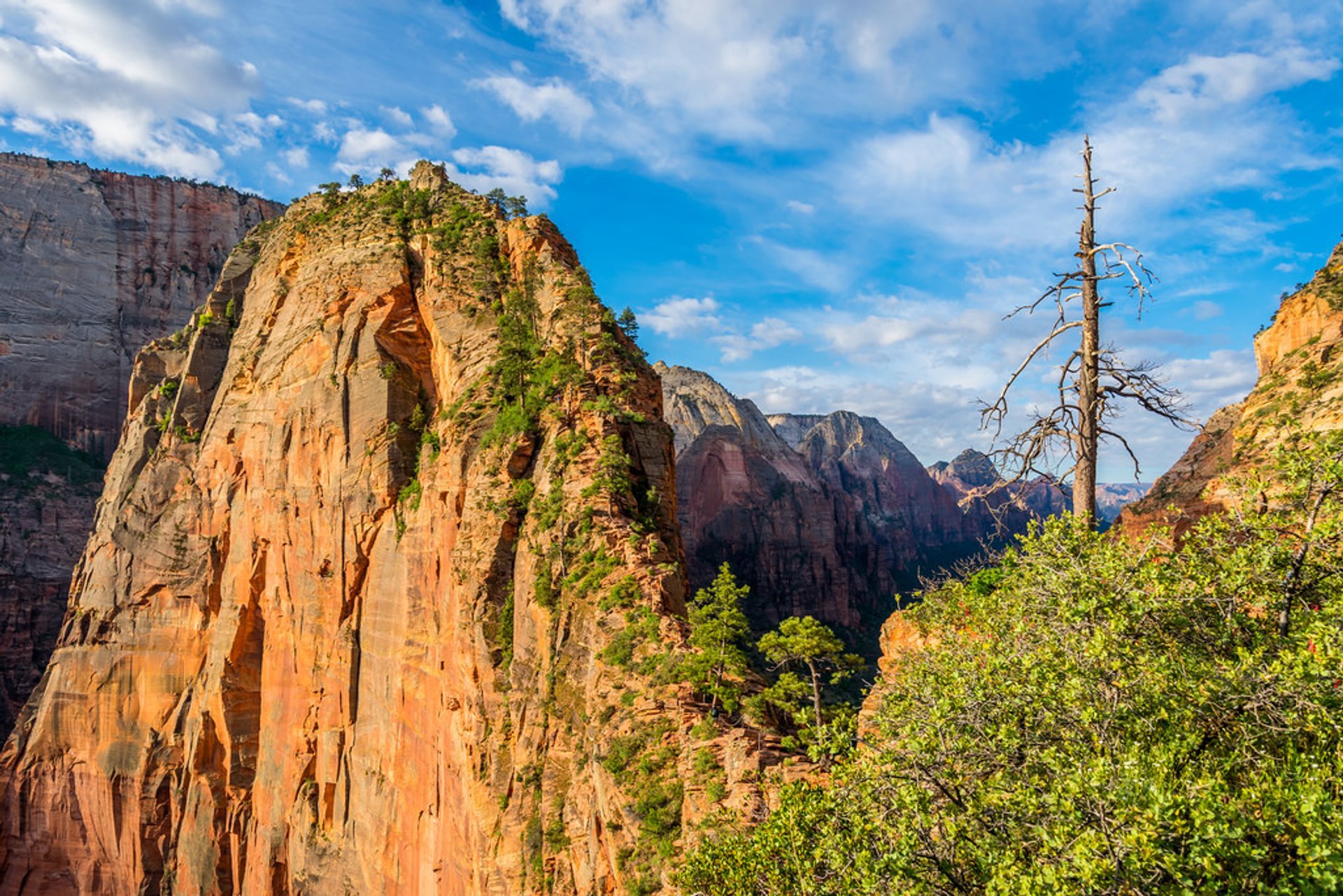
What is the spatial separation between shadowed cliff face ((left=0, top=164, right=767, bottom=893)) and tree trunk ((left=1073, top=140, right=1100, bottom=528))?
494 inches

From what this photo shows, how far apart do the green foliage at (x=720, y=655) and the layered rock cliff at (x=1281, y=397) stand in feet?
58.2

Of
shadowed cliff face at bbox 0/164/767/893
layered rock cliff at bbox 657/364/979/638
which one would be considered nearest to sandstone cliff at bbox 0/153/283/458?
shadowed cliff face at bbox 0/164/767/893

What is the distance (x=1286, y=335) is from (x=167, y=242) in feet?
468

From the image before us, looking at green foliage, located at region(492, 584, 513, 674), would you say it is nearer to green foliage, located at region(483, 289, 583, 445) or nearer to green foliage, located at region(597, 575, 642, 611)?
green foliage, located at region(597, 575, 642, 611)

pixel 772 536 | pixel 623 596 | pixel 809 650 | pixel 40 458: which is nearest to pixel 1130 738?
pixel 809 650

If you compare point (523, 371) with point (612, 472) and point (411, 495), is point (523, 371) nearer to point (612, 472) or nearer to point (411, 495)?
point (612, 472)

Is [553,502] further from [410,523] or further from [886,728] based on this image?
[886,728]

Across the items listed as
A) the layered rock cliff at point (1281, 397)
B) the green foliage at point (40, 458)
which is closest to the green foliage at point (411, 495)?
the layered rock cliff at point (1281, 397)

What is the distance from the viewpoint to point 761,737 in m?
24.6

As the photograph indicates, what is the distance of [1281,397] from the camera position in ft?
125

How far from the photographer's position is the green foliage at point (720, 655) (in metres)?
26.2

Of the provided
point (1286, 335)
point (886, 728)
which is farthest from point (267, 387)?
point (1286, 335)

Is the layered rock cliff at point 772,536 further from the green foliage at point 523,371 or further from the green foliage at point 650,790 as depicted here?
the green foliage at point 650,790

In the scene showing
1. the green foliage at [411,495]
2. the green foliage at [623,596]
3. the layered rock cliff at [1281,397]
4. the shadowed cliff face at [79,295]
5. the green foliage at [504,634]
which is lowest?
the green foliage at [504,634]
